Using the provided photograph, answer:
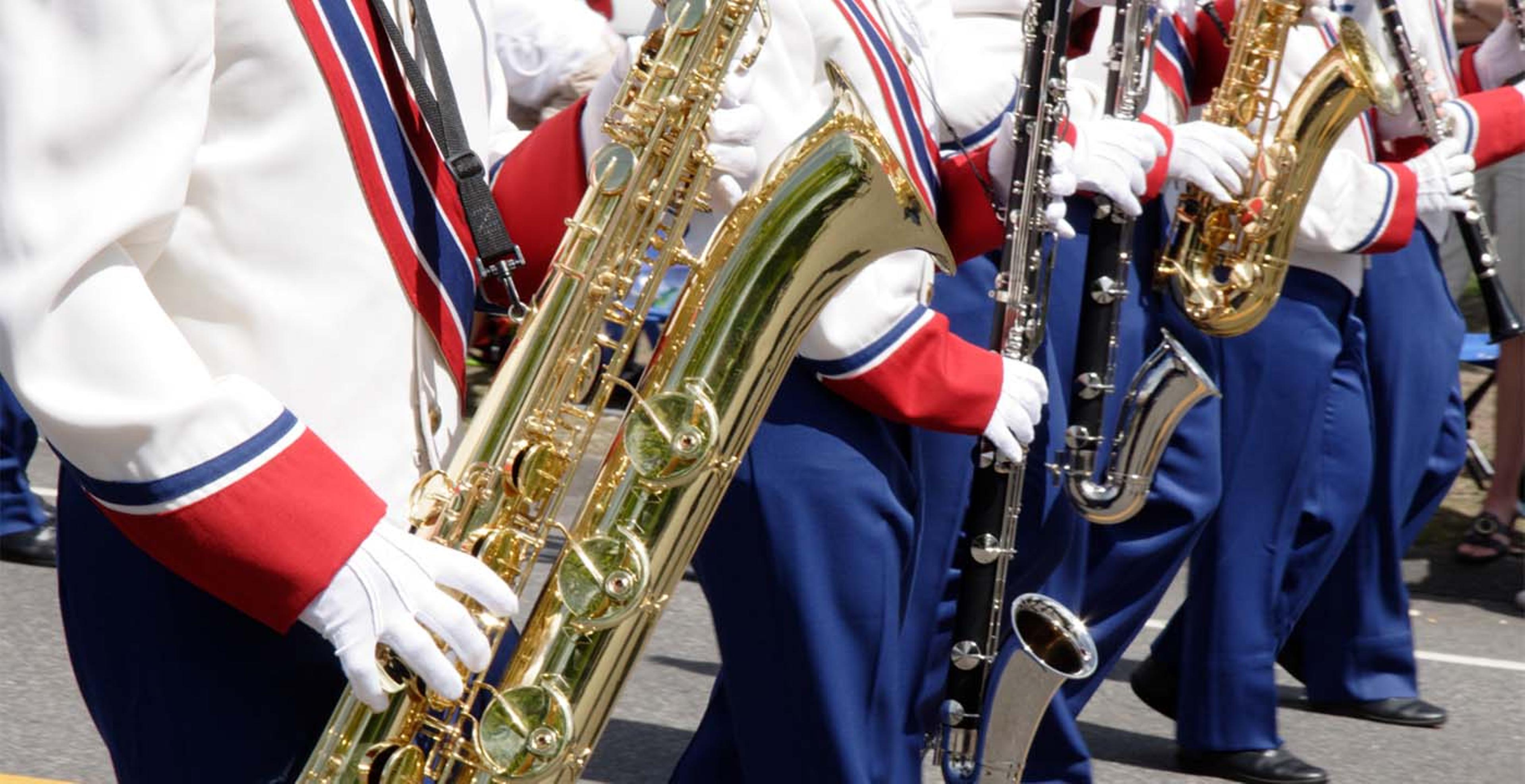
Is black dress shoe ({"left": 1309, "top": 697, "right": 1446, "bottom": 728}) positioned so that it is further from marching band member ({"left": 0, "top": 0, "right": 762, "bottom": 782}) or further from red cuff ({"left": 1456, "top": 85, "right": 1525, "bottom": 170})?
marching band member ({"left": 0, "top": 0, "right": 762, "bottom": 782})

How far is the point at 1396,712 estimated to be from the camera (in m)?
4.57

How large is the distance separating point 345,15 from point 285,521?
1.42 ft

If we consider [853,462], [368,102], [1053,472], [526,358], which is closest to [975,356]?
[853,462]

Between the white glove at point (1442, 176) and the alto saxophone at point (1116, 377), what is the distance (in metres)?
1.03

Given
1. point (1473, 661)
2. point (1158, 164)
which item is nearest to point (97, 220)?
point (1158, 164)

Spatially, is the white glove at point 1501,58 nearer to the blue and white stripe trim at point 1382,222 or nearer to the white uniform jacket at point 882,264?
the blue and white stripe trim at point 1382,222

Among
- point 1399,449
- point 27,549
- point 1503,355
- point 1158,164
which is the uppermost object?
point 1503,355

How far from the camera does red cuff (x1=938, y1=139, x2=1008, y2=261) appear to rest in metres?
2.84

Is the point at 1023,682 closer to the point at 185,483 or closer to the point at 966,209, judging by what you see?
the point at 966,209

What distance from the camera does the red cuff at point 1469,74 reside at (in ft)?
15.8

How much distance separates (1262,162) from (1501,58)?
1.24 m

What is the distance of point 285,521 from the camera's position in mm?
1570

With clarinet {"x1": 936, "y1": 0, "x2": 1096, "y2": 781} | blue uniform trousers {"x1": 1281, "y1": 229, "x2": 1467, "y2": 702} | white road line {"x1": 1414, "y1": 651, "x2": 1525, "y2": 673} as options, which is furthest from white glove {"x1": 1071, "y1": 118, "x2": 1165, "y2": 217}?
white road line {"x1": 1414, "y1": 651, "x2": 1525, "y2": 673}

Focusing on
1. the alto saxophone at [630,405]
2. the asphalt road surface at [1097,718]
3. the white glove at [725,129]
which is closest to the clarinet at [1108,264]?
the white glove at [725,129]
